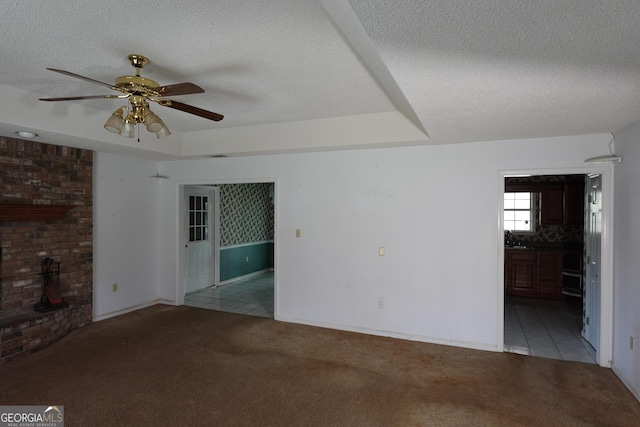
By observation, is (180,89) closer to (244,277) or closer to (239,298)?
(239,298)

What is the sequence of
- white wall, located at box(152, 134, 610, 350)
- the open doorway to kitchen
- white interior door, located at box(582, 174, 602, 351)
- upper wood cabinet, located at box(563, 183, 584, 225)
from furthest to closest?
upper wood cabinet, located at box(563, 183, 584, 225), the open doorway to kitchen, white wall, located at box(152, 134, 610, 350), white interior door, located at box(582, 174, 602, 351)

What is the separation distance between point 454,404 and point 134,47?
3.44m

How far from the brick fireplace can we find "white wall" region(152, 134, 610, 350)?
82.0 inches

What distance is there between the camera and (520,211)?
6488 mm

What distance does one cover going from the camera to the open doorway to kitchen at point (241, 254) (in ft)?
18.5

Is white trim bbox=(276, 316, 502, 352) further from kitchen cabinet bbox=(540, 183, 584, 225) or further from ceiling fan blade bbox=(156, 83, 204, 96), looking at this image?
kitchen cabinet bbox=(540, 183, 584, 225)

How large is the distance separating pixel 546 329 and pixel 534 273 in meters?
1.73

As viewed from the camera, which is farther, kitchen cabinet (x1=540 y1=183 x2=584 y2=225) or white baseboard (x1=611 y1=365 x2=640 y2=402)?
kitchen cabinet (x1=540 y1=183 x2=584 y2=225)

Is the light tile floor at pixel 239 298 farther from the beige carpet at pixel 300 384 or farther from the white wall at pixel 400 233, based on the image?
the beige carpet at pixel 300 384

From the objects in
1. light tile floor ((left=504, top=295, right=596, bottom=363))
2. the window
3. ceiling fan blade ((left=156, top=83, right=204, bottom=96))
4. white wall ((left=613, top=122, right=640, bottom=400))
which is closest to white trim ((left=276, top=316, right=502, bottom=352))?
light tile floor ((left=504, top=295, right=596, bottom=363))

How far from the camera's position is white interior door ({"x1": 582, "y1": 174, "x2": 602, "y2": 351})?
3479 mm

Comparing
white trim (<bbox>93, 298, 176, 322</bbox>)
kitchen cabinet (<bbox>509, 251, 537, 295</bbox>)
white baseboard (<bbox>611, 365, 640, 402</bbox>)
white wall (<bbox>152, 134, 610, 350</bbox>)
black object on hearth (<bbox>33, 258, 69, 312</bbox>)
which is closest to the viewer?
white baseboard (<bbox>611, 365, 640, 402</bbox>)

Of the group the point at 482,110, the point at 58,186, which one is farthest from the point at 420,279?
the point at 58,186

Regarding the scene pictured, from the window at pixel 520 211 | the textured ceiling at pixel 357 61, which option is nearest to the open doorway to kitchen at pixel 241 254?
the textured ceiling at pixel 357 61
